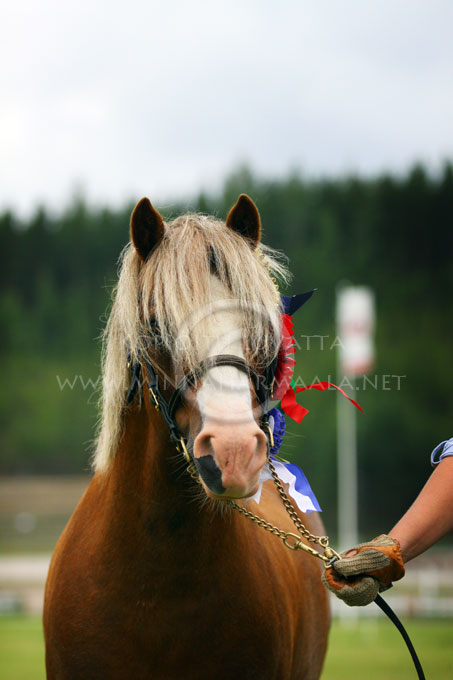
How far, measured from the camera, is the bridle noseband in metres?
2.29

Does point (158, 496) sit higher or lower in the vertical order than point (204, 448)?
lower

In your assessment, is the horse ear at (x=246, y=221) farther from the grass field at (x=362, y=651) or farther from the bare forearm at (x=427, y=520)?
the grass field at (x=362, y=651)

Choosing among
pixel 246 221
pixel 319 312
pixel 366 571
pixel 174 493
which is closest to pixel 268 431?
pixel 174 493

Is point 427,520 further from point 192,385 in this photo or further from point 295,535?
point 192,385

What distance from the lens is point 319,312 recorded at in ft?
99.2

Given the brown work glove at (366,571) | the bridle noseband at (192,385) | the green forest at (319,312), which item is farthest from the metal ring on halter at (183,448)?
the green forest at (319,312)

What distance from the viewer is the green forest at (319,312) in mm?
29969

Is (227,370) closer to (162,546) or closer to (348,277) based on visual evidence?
(162,546)

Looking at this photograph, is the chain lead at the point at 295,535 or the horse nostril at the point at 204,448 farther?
the chain lead at the point at 295,535

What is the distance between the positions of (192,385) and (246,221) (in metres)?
0.76

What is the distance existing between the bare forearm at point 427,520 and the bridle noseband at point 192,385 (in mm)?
544

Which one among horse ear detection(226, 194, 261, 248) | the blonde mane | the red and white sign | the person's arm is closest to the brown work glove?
the person's arm

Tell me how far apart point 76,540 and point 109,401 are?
59cm

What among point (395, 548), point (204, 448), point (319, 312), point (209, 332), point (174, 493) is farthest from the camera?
point (319, 312)
